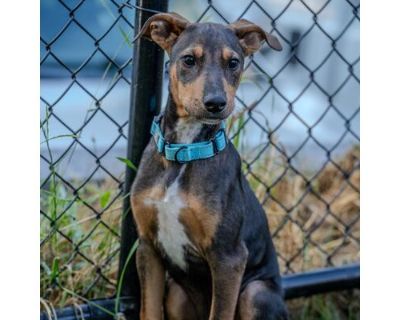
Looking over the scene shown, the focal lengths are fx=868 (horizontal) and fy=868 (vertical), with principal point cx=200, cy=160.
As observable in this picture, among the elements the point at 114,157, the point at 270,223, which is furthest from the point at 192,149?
the point at 270,223

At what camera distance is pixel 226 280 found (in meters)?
2.85

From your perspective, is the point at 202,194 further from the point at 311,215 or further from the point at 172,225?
the point at 311,215

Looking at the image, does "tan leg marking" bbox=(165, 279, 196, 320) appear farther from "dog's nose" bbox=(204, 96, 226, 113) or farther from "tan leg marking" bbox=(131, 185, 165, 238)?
"dog's nose" bbox=(204, 96, 226, 113)

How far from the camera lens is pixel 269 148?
13.7 ft

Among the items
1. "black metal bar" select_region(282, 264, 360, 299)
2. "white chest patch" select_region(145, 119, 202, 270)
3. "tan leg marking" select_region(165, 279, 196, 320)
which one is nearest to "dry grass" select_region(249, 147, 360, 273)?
"black metal bar" select_region(282, 264, 360, 299)

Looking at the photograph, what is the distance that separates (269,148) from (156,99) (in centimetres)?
120

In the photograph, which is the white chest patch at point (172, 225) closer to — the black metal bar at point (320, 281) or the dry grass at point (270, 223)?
the dry grass at point (270, 223)

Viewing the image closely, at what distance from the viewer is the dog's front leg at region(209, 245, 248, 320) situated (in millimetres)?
2844

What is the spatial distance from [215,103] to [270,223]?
5.24ft

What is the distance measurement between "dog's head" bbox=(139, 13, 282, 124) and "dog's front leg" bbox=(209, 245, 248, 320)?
0.48 meters

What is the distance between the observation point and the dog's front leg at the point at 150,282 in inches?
120

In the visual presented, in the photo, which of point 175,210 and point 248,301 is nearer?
point 175,210

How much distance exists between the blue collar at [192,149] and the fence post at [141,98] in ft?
0.77
